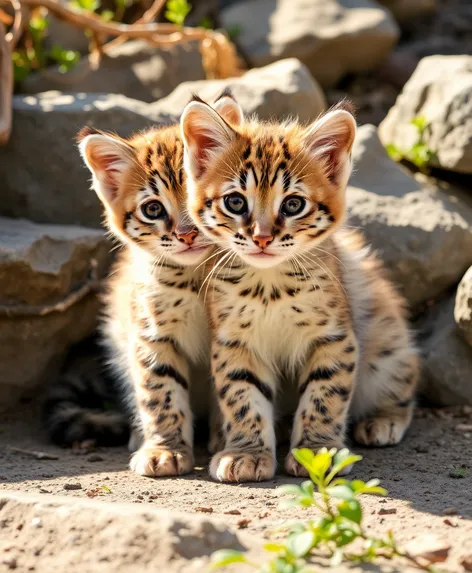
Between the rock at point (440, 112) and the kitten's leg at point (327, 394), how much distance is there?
199 cm

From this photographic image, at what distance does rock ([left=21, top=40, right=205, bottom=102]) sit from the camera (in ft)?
23.9

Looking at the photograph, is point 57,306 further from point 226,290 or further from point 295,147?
point 295,147

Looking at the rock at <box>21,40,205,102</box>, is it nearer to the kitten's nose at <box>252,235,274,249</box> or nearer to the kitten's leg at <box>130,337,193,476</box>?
the kitten's leg at <box>130,337,193,476</box>

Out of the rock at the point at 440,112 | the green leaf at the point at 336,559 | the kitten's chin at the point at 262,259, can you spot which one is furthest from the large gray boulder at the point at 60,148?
the green leaf at the point at 336,559

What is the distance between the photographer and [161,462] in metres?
4.40

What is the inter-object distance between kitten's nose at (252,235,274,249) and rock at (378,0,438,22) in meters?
5.83

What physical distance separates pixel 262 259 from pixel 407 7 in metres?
5.90

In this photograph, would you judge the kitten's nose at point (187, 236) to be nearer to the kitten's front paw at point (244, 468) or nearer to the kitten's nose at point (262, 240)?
the kitten's nose at point (262, 240)

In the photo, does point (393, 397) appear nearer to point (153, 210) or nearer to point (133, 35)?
point (153, 210)

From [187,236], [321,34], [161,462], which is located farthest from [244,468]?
[321,34]

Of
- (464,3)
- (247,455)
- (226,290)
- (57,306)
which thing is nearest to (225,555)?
(247,455)

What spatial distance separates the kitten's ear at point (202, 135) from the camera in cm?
415

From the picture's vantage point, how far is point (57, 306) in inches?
214

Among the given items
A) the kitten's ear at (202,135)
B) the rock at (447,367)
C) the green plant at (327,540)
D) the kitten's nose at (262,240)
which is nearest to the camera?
the green plant at (327,540)
